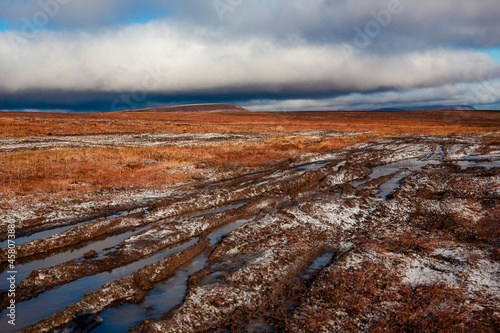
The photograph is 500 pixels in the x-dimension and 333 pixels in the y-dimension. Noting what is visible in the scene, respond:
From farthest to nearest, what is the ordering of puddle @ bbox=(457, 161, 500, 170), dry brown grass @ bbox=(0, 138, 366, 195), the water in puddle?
puddle @ bbox=(457, 161, 500, 170), dry brown grass @ bbox=(0, 138, 366, 195), the water in puddle

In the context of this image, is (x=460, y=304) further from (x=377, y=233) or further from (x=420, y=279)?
(x=377, y=233)

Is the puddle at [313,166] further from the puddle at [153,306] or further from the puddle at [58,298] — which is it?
the puddle at [58,298]

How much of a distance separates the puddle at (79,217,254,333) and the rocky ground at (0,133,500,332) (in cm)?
3

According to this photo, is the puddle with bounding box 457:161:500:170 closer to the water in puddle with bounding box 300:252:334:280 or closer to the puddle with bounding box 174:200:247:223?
the puddle with bounding box 174:200:247:223

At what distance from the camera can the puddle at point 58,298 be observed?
6.57 metres

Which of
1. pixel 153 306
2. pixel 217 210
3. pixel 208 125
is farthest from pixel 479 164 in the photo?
pixel 208 125

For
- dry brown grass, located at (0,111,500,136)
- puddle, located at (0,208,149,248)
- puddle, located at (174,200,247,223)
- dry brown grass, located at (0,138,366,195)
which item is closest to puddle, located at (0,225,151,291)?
puddle, located at (0,208,149,248)

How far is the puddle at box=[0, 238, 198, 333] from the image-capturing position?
21.6ft

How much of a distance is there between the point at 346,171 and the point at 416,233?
10.8 meters

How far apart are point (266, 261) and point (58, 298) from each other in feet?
16.6

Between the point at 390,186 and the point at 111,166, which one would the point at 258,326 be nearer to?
the point at 390,186

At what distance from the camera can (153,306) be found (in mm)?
7082

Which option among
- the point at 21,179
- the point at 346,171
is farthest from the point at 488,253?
the point at 21,179

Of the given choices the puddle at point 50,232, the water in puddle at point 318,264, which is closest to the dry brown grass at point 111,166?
the puddle at point 50,232
